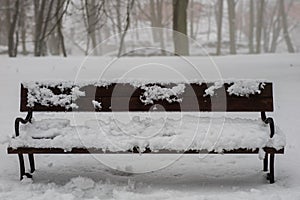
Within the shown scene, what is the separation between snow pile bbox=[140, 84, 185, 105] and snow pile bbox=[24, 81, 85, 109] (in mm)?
594

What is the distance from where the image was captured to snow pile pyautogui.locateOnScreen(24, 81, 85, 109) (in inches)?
194

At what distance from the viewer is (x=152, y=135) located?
4.68 meters

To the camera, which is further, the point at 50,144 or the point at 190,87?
the point at 190,87

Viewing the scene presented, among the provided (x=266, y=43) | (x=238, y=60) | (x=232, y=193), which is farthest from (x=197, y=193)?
(x=266, y=43)

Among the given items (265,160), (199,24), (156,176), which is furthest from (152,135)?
(199,24)

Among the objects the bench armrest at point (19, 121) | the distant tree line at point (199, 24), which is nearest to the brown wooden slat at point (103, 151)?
the bench armrest at point (19, 121)

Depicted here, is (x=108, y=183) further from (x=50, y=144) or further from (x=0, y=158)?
(x=0, y=158)

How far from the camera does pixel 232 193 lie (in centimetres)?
443

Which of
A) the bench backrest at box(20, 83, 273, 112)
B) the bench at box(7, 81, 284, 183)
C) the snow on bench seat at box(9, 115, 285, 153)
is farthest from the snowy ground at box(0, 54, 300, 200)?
the bench backrest at box(20, 83, 273, 112)

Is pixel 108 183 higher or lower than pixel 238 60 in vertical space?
lower

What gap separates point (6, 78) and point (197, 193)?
6.74 meters

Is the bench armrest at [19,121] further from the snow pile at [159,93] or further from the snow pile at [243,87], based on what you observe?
the snow pile at [243,87]

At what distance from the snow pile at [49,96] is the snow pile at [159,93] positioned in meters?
0.59

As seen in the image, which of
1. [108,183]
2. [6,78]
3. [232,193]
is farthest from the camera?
[6,78]
